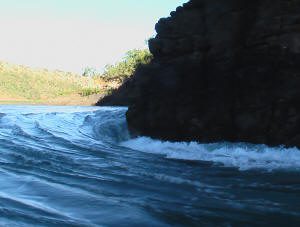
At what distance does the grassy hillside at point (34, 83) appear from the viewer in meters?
121

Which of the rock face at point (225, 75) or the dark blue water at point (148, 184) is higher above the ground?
the rock face at point (225, 75)

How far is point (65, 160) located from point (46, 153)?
1.64 meters

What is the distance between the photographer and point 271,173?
13.3 metres

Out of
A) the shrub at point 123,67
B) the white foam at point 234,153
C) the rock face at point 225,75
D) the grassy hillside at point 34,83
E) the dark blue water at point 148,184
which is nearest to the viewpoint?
the dark blue water at point 148,184

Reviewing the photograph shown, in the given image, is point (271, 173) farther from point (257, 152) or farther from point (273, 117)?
point (273, 117)

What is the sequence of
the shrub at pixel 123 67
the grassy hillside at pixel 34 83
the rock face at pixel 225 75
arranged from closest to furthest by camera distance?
the rock face at pixel 225 75 → the shrub at pixel 123 67 → the grassy hillside at pixel 34 83

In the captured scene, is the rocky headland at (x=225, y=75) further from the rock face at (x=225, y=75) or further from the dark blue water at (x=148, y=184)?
the dark blue water at (x=148, y=184)

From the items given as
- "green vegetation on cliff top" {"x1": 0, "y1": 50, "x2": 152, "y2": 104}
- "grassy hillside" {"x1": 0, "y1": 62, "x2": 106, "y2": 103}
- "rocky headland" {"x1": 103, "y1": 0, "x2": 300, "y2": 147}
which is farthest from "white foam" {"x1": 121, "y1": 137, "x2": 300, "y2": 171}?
"grassy hillside" {"x1": 0, "y1": 62, "x2": 106, "y2": 103}

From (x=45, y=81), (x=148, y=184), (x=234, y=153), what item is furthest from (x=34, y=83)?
(x=148, y=184)

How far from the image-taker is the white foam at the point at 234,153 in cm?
1479

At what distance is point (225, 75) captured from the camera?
1967 centimetres

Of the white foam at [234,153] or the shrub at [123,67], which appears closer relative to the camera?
the white foam at [234,153]

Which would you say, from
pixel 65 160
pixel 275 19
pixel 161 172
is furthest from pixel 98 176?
pixel 275 19

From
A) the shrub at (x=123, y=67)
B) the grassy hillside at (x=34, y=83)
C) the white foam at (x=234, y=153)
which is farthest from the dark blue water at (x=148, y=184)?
the grassy hillside at (x=34, y=83)
